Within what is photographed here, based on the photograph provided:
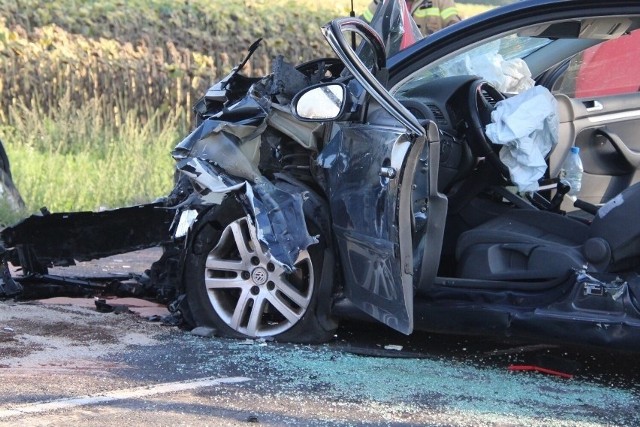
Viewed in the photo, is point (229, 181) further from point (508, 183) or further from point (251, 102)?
point (508, 183)

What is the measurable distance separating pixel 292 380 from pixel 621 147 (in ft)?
7.48

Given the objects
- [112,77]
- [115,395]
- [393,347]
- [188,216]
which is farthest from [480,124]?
[112,77]

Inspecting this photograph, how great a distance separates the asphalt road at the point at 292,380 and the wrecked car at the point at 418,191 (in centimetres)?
24

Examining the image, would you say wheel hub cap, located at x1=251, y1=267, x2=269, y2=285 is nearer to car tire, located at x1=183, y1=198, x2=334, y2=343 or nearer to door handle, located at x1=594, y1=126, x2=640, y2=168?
car tire, located at x1=183, y1=198, x2=334, y2=343

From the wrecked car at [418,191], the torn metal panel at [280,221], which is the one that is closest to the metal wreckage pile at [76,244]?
the wrecked car at [418,191]

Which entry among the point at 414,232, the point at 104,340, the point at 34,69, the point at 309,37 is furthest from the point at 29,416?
the point at 309,37

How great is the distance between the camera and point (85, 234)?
6.60 metres

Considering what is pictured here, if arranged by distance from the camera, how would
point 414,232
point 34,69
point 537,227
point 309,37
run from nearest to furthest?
point 414,232 < point 537,227 < point 34,69 < point 309,37

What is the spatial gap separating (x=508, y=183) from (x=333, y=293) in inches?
39.3

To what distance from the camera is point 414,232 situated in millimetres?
5133

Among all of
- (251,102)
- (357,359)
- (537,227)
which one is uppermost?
(251,102)

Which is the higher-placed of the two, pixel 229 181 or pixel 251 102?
pixel 251 102

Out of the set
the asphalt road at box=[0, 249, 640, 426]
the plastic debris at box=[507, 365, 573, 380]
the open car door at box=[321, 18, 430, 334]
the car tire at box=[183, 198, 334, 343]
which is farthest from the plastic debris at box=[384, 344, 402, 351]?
the plastic debris at box=[507, 365, 573, 380]

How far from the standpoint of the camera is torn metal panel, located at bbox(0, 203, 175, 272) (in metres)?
6.50
